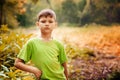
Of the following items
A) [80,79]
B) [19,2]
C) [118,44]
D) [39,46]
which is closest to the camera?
[39,46]

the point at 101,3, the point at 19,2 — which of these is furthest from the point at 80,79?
the point at 19,2

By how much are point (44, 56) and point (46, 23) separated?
11.0 inches

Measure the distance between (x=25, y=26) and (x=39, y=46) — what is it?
369 cm

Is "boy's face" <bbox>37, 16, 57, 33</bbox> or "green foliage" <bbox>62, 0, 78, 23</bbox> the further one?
"green foliage" <bbox>62, 0, 78, 23</bbox>

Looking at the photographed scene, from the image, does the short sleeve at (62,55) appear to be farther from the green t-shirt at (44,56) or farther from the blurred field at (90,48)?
the blurred field at (90,48)

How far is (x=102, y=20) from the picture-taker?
603 centimetres

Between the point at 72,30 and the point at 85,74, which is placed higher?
the point at 72,30

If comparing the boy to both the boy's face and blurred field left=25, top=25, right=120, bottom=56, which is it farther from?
blurred field left=25, top=25, right=120, bottom=56

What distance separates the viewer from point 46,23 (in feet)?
8.32

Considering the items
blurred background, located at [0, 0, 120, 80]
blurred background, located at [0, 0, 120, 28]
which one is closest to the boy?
blurred background, located at [0, 0, 120, 80]

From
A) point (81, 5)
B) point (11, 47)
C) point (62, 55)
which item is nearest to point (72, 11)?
point (81, 5)

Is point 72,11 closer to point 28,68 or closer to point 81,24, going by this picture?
point 81,24

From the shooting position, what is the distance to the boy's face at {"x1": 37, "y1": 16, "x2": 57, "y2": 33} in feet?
8.32

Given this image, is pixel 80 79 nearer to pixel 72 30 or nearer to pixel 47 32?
pixel 72 30
